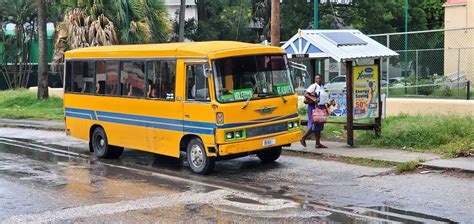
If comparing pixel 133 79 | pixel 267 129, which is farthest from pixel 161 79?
pixel 267 129

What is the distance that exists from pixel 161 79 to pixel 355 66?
4.96 meters

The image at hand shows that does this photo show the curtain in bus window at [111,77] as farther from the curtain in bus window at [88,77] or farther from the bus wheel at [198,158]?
the bus wheel at [198,158]

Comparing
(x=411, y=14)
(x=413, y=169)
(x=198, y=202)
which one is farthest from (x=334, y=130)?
(x=411, y=14)

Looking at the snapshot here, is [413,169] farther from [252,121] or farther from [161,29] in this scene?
[161,29]

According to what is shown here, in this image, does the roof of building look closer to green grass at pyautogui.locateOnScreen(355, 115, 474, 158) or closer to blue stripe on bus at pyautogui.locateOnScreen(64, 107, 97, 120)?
green grass at pyautogui.locateOnScreen(355, 115, 474, 158)

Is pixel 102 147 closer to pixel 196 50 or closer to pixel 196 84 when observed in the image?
pixel 196 84

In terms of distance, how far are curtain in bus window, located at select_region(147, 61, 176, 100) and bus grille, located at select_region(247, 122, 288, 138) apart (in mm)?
1800

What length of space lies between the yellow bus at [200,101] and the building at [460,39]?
1514 cm

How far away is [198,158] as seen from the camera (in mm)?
12273

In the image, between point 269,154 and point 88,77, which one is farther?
point 88,77

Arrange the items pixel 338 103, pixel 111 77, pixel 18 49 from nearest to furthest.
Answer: pixel 111 77
pixel 338 103
pixel 18 49

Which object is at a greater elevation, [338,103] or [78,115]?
[338,103]

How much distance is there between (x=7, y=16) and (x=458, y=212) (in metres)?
40.5

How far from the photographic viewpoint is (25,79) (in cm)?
4516
